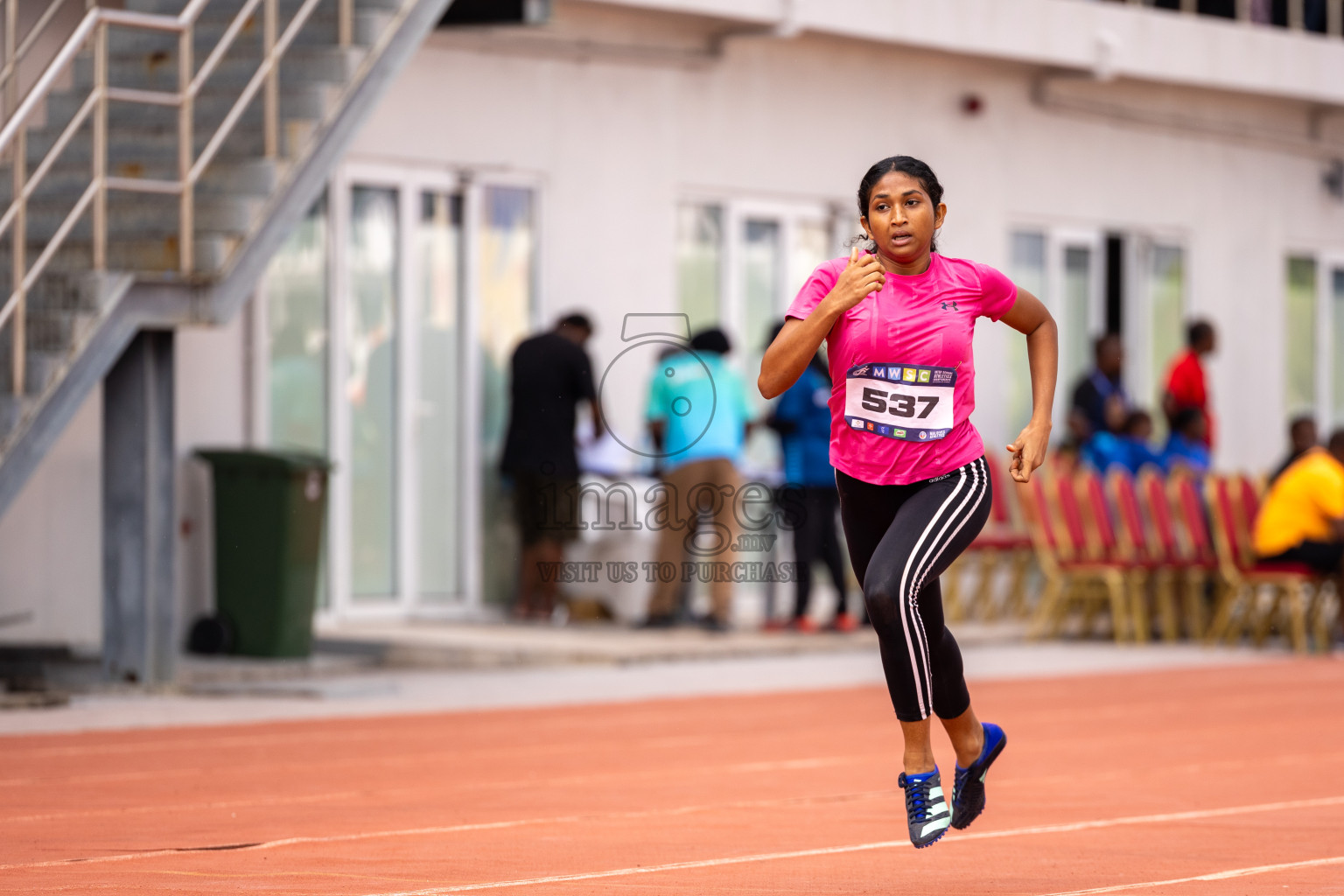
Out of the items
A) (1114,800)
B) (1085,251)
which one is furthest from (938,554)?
(1085,251)

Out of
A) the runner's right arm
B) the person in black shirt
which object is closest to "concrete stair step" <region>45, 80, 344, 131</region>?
the person in black shirt

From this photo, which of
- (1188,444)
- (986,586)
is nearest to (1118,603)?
(986,586)

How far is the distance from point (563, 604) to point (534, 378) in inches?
71.0

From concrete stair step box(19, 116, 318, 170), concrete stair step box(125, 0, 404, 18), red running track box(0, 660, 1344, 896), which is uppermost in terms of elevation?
concrete stair step box(125, 0, 404, 18)

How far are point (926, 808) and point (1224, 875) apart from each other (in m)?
1.04

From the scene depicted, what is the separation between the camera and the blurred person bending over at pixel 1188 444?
1856 cm

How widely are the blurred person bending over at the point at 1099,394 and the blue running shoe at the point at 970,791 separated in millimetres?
13433

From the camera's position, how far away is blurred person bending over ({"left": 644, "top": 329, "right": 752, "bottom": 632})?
51.4 ft

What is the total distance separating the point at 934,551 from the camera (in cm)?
623

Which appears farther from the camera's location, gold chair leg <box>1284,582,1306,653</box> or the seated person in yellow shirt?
gold chair leg <box>1284,582,1306,653</box>

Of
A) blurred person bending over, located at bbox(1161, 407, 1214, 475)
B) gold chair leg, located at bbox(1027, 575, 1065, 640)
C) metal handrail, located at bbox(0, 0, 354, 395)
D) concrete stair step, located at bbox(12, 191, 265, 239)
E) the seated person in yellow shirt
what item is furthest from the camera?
blurred person bending over, located at bbox(1161, 407, 1214, 475)

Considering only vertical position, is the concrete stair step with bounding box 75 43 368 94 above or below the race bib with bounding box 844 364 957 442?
above

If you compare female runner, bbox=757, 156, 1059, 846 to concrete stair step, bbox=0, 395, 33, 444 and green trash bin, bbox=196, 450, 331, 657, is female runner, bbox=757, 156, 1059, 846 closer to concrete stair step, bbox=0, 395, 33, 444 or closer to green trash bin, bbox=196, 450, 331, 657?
concrete stair step, bbox=0, 395, 33, 444

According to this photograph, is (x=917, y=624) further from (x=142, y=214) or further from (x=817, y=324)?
(x=142, y=214)
